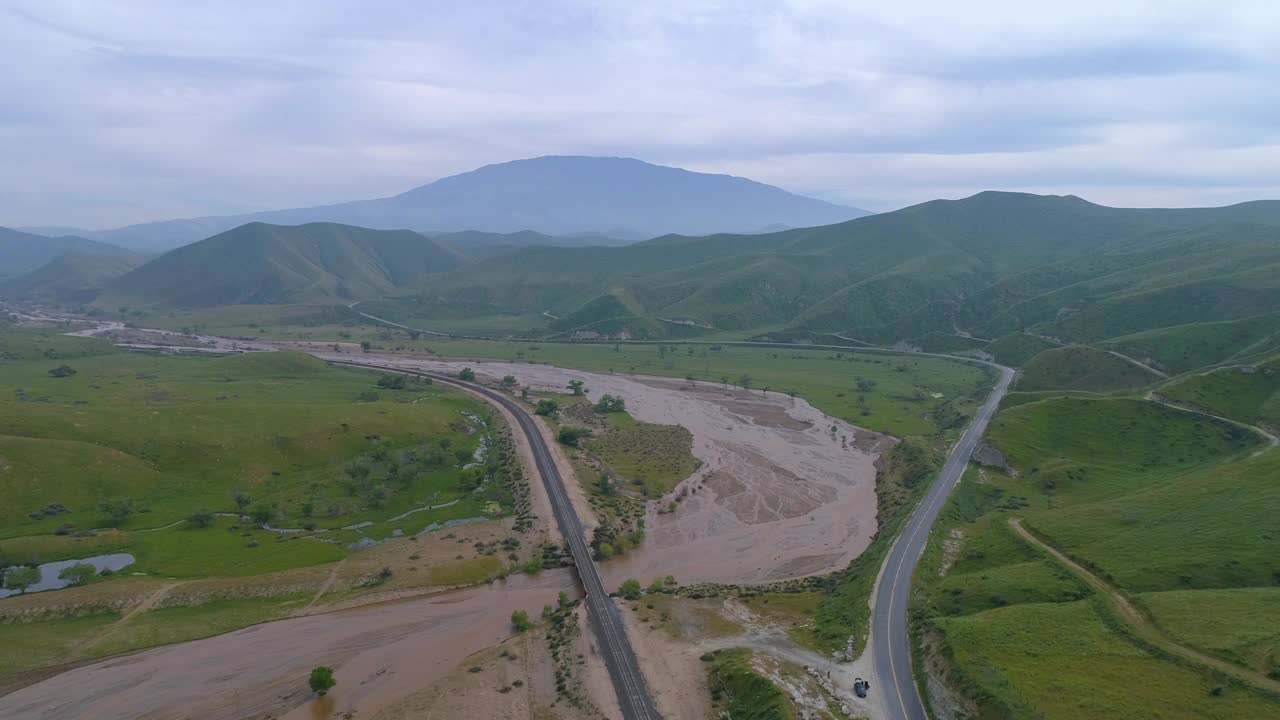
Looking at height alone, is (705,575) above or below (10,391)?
below

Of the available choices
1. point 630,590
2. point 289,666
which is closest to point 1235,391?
point 630,590

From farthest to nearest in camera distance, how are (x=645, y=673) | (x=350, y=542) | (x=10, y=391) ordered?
(x=10, y=391)
(x=350, y=542)
(x=645, y=673)

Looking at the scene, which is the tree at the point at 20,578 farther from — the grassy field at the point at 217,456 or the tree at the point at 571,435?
the tree at the point at 571,435

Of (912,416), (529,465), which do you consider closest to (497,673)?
(529,465)

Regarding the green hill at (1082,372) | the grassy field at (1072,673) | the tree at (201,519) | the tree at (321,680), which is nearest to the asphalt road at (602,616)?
the tree at (321,680)

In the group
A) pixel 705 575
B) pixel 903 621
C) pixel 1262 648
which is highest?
pixel 1262 648

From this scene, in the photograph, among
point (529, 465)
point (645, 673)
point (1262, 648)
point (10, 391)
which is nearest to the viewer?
point (1262, 648)

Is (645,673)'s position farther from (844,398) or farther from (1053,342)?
(1053,342)
